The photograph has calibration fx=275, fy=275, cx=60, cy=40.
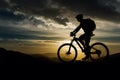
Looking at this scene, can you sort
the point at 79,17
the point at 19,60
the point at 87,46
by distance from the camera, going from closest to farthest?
the point at 79,17 < the point at 87,46 < the point at 19,60

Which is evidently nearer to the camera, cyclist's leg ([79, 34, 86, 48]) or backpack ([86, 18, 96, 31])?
backpack ([86, 18, 96, 31])

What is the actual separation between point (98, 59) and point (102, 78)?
526cm

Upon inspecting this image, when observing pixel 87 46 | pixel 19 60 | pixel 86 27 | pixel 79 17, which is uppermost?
pixel 79 17

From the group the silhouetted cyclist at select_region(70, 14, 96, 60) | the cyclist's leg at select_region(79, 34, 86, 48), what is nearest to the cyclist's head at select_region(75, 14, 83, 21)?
the silhouetted cyclist at select_region(70, 14, 96, 60)

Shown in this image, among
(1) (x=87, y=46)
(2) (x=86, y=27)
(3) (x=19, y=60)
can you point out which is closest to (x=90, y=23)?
(2) (x=86, y=27)

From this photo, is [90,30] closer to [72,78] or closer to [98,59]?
[98,59]

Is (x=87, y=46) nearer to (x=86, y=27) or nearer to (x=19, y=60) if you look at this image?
(x=86, y=27)

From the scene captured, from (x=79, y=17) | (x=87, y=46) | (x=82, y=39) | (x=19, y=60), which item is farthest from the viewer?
(x=19, y=60)

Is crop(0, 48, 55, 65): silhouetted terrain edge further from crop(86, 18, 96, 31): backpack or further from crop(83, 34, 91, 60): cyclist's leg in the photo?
crop(86, 18, 96, 31): backpack

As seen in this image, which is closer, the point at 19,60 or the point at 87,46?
the point at 87,46

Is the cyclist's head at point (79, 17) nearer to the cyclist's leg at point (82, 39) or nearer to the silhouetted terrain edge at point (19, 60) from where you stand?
the cyclist's leg at point (82, 39)

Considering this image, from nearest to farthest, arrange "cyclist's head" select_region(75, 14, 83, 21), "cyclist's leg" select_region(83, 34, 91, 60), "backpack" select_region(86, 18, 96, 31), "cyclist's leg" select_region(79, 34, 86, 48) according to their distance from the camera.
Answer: "cyclist's head" select_region(75, 14, 83, 21) < "backpack" select_region(86, 18, 96, 31) < "cyclist's leg" select_region(83, 34, 91, 60) < "cyclist's leg" select_region(79, 34, 86, 48)

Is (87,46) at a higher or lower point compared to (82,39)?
lower

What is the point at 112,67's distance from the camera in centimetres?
1661
